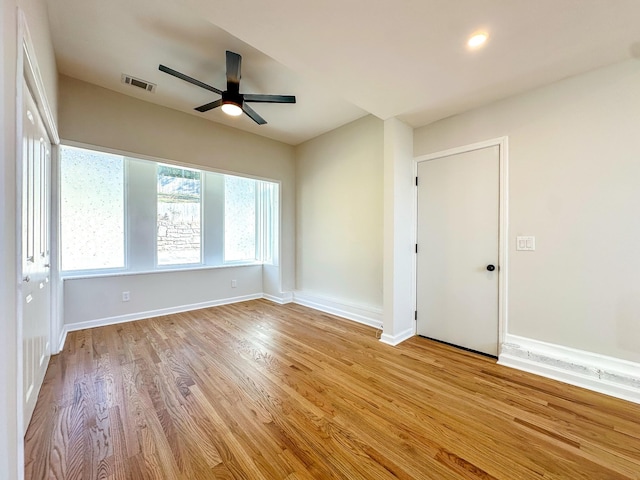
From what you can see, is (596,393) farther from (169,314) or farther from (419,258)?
(169,314)

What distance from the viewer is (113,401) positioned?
196cm

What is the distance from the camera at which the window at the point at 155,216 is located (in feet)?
11.9

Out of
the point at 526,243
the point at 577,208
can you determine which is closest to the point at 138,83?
the point at 526,243

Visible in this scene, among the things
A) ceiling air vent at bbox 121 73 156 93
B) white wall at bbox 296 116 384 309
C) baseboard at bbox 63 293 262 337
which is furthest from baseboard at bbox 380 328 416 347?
ceiling air vent at bbox 121 73 156 93

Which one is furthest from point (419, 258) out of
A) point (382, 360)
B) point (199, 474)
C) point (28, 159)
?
point (28, 159)

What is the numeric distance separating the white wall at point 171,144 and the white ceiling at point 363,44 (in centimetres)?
27

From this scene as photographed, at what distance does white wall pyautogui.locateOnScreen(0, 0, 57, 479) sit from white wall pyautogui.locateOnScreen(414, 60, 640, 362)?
11.2ft

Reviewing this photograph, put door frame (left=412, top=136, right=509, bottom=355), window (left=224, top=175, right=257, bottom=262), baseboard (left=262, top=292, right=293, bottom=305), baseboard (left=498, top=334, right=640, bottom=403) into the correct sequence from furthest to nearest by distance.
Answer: window (left=224, top=175, right=257, bottom=262)
baseboard (left=262, top=292, right=293, bottom=305)
door frame (left=412, top=136, right=509, bottom=355)
baseboard (left=498, top=334, right=640, bottom=403)

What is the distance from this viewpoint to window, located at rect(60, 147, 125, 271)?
355 centimetres

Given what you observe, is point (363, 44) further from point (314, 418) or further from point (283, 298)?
point (283, 298)

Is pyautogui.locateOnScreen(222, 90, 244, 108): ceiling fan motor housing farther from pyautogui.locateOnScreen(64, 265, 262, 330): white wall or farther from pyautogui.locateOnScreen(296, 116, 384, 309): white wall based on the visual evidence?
pyautogui.locateOnScreen(64, 265, 262, 330): white wall

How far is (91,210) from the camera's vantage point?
370 centimetres

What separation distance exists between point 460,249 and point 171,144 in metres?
3.94

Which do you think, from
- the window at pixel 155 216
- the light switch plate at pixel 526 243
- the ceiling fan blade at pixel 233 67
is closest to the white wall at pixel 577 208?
the light switch plate at pixel 526 243
